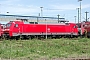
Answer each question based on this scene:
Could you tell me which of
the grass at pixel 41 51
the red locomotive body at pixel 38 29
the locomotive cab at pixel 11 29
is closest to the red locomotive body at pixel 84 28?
the red locomotive body at pixel 38 29

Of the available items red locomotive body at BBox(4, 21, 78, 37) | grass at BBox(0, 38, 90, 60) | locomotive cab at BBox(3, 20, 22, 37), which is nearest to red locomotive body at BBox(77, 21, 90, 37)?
red locomotive body at BBox(4, 21, 78, 37)

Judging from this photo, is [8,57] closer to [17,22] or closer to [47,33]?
[17,22]

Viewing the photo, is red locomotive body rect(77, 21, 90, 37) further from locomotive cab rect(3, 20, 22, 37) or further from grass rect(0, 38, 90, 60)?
grass rect(0, 38, 90, 60)

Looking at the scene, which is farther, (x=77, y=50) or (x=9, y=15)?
(x=9, y=15)

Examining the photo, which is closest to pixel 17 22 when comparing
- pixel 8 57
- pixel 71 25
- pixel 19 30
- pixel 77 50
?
pixel 19 30

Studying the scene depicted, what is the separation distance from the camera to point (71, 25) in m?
31.4

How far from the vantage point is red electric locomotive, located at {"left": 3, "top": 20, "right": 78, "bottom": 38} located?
2555 cm

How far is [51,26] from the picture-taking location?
29500mm

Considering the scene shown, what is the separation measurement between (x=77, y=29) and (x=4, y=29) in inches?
473

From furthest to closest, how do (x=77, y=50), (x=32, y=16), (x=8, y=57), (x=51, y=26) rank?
(x=32, y=16)
(x=51, y=26)
(x=77, y=50)
(x=8, y=57)

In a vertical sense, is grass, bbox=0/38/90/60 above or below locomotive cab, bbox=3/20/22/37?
below

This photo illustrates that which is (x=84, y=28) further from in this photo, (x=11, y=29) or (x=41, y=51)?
(x=41, y=51)

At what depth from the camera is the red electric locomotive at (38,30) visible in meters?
25.5

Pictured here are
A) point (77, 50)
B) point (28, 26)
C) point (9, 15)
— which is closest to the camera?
point (77, 50)
